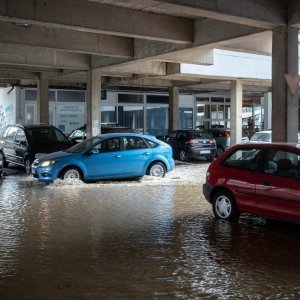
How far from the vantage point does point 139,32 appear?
44.8 ft

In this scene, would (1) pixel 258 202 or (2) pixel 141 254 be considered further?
(1) pixel 258 202

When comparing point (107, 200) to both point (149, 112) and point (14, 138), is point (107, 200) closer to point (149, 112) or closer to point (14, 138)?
point (14, 138)

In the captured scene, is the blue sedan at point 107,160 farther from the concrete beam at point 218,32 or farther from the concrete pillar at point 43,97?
the concrete pillar at point 43,97

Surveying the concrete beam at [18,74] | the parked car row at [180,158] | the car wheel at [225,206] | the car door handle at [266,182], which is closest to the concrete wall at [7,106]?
the concrete beam at [18,74]

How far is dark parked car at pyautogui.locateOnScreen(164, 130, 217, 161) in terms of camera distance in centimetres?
2258

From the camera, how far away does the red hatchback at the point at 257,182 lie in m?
8.16

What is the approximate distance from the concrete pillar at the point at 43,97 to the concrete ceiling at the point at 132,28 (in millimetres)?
6162

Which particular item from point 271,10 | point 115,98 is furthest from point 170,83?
point 271,10

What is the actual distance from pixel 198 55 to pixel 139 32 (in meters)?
5.01

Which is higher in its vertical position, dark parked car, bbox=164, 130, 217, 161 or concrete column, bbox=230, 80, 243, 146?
concrete column, bbox=230, 80, 243, 146

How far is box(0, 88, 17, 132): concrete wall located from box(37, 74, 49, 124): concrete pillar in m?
5.62

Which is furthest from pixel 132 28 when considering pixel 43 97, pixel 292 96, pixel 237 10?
pixel 43 97

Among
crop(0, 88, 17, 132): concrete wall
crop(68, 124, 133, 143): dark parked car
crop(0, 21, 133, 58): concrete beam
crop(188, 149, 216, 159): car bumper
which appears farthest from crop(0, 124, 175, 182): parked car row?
crop(0, 88, 17, 132): concrete wall

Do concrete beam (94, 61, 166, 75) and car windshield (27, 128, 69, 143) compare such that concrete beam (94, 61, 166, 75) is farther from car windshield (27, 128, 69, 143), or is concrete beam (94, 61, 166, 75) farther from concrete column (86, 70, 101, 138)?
car windshield (27, 128, 69, 143)
